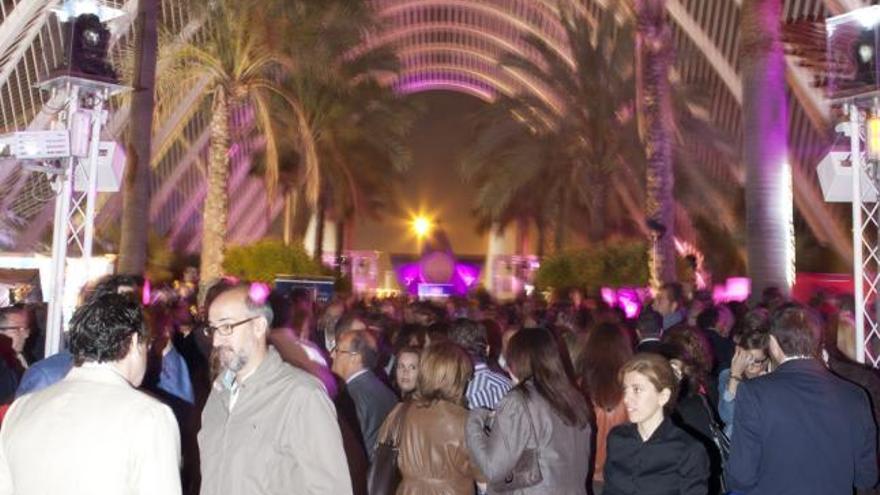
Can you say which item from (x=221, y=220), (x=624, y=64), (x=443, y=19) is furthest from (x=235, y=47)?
(x=443, y=19)

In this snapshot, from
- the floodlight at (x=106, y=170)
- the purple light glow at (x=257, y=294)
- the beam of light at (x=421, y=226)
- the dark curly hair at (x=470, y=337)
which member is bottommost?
the dark curly hair at (x=470, y=337)

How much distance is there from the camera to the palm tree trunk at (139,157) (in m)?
14.9

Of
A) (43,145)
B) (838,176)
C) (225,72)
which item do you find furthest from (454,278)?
(43,145)

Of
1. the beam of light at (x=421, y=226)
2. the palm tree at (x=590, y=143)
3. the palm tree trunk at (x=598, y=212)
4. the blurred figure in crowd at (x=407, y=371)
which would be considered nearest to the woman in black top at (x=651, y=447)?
the blurred figure in crowd at (x=407, y=371)

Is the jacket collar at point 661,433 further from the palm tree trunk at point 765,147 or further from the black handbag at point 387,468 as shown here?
the palm tree trunk at point 765,147

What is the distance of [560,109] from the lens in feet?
110

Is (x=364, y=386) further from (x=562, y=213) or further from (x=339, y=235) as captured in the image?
(x=339, y=235)

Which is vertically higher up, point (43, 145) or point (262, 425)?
point (43, 145)

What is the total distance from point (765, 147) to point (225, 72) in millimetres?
10402

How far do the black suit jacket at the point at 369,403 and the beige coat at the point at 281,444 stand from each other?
7.55ft

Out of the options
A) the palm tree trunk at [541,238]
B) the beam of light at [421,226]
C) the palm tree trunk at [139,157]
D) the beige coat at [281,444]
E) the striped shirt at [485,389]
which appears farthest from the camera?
the beam of light at [421,226]

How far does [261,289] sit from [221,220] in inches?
593

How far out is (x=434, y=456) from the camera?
15.4 feet

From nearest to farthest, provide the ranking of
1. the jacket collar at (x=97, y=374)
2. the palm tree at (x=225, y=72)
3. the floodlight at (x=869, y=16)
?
the jacket collar at (x=97, y=374) < the floodlight at (x=869, y=16) < the palm tree at (x=225, y=72)
